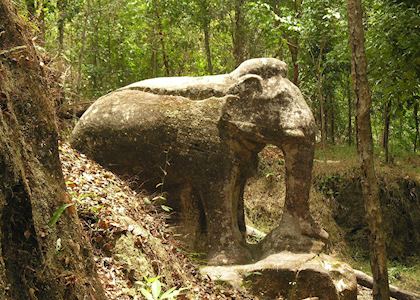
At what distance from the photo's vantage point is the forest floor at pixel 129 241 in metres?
5.25

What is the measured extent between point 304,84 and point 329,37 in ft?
10.4

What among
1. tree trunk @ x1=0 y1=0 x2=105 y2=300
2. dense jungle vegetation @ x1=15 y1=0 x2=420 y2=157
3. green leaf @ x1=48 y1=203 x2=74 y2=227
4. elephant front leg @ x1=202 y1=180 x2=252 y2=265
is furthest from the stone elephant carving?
green leaf @ x1=48 y1=203 x2=74 y2=227

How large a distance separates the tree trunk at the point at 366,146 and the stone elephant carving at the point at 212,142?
1055mm

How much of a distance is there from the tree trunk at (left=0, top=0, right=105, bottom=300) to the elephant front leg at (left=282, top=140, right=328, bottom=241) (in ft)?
15.8

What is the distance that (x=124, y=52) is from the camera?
15.4 metres

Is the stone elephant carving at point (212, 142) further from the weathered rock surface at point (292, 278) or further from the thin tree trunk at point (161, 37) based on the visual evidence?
the thin tree trunk at point (161, 37)

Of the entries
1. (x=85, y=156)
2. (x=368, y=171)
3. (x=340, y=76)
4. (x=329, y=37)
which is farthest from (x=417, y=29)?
(x=340, y=76)

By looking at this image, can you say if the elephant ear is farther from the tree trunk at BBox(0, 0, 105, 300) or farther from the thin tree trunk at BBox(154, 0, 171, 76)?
the thin tree trunk at BBox(154, 0, 171, 76)

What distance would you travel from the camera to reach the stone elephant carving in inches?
318

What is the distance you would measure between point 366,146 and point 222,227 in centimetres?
236

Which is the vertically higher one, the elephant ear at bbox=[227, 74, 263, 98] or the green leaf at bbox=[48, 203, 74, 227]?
the elephant ear at bbox=[227, 74, 263, 98]

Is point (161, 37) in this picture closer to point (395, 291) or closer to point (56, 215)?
point (395, 291)

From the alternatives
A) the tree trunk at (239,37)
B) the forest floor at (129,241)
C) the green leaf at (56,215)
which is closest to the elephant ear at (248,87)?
the forest floor at (129,241)

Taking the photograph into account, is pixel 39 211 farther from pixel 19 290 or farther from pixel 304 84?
pixel 304 84
